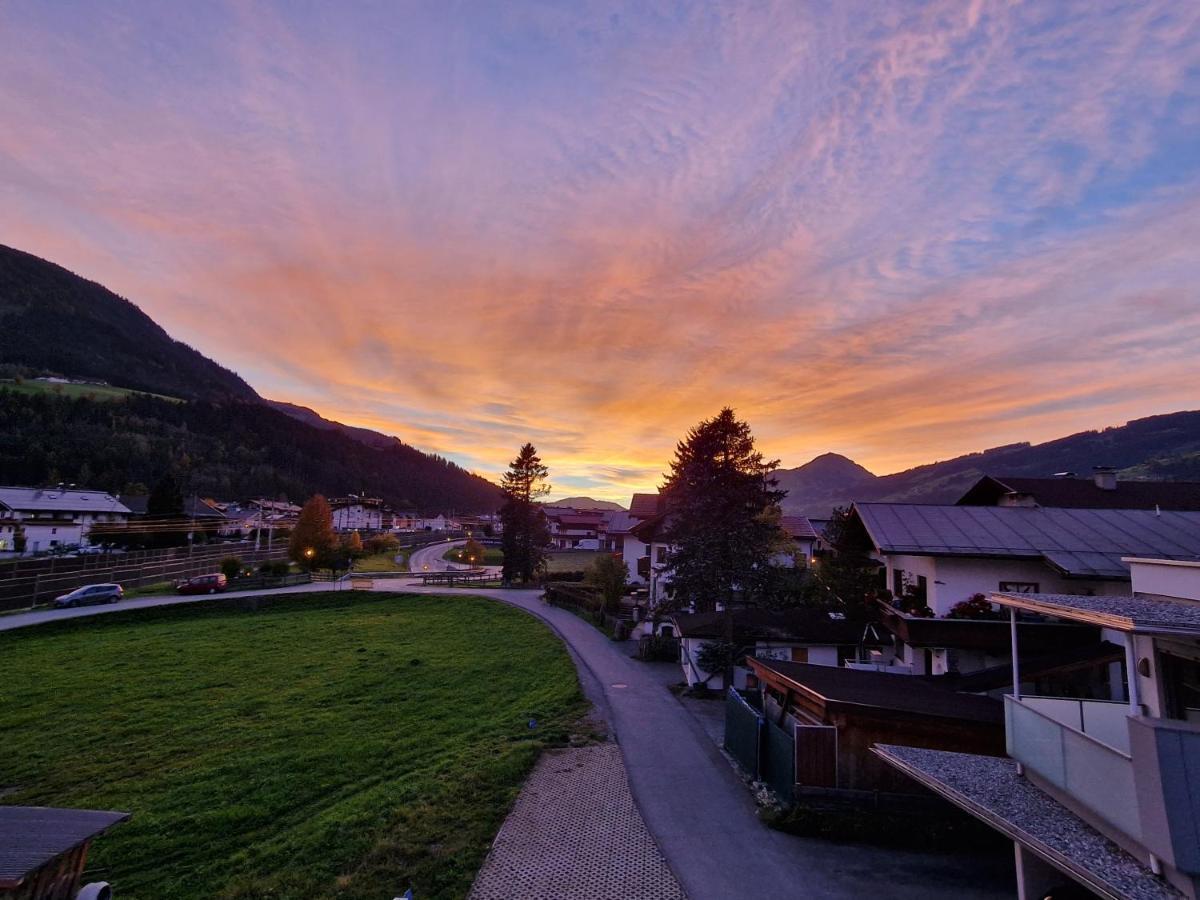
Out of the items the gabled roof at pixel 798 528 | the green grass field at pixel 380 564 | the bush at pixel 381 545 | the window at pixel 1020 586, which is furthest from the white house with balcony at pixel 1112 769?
the bush at pixel 381 545

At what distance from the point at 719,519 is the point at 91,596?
1790 inches

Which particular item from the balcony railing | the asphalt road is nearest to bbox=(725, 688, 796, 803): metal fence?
the balcony railing

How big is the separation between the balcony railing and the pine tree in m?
63.8

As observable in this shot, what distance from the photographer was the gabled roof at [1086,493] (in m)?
31.2

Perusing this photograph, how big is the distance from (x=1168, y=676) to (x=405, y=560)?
91.1m

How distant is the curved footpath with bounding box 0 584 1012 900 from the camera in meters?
9.50

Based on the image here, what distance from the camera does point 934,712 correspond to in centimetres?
1232

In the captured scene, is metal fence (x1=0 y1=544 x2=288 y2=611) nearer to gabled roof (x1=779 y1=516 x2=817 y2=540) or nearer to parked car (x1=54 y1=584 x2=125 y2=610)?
parked car (x1=54 y1=584 x2=125 y2=610)

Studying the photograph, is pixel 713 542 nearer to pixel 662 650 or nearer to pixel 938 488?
pixel 662 650

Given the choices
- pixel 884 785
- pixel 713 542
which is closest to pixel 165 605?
pixel 713 542

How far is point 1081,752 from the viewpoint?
7719 millimetres

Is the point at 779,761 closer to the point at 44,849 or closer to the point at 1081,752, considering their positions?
the point at 1081,752

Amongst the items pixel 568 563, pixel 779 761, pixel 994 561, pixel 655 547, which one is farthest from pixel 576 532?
pixel 779 761

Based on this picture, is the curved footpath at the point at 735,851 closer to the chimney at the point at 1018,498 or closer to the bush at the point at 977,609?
the bush at the point at 977,609
